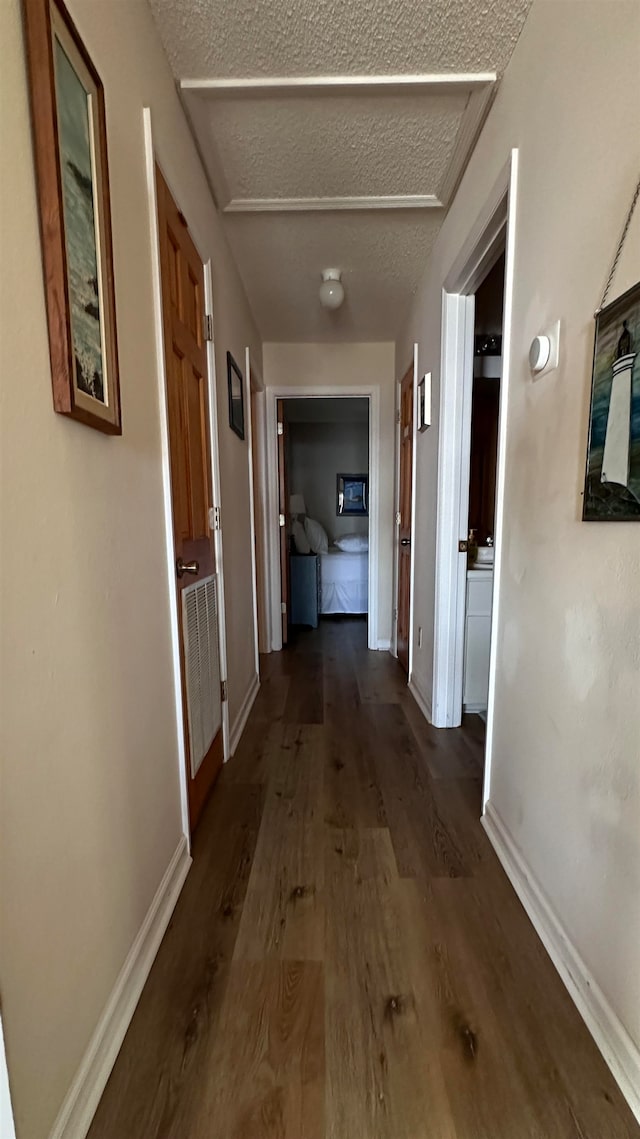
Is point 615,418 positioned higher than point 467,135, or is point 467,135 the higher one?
point 467,135

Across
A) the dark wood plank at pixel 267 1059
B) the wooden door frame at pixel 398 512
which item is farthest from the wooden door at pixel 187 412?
the wooden door frame at pixel 398 512

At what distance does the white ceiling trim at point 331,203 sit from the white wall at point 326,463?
400cm

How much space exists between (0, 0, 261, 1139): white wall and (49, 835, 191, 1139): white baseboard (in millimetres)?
37

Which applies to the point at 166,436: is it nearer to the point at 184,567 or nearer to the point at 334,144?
the point at 184,567

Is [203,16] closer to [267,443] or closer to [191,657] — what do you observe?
[191,657]

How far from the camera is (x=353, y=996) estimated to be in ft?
3.53


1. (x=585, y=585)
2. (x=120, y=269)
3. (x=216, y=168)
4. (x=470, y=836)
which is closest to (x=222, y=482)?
(x=120, y=269)

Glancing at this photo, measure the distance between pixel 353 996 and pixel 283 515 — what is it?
3087 millimetres

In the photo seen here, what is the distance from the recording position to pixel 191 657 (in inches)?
63.6

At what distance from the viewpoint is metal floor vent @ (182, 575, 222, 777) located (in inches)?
62.4

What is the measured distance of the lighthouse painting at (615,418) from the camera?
2.90 feet

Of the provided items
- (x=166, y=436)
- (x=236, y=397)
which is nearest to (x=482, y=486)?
(x=236, y=397)

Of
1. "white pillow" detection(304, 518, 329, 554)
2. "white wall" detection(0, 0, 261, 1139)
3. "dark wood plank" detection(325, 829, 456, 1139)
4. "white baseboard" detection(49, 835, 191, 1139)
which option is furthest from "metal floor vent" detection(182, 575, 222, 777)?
"white pillow" detection(304, 518, 329, 554)

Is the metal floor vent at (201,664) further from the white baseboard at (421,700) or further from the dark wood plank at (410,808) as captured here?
the white baseboard at (421,700)
